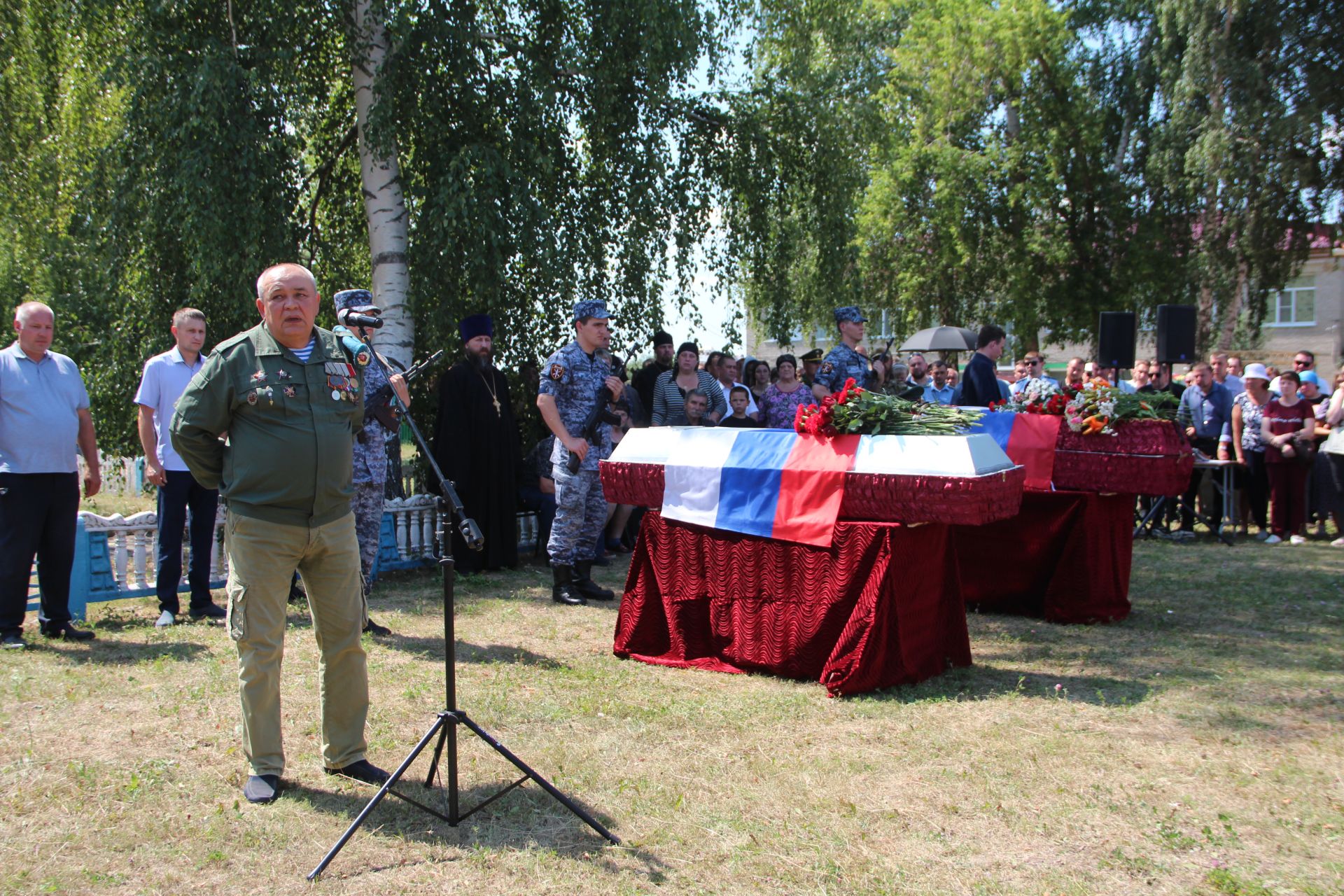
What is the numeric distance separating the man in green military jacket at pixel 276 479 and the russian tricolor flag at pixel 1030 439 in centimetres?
456

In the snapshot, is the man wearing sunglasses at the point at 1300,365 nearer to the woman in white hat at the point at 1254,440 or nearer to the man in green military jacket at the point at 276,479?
the woman in white hat at the point at 1254,440

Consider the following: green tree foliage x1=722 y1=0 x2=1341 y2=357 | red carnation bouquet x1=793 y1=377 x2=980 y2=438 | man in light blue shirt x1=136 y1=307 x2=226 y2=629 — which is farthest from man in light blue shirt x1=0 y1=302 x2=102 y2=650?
green tree foliage x1=722 y1=0 x2=1341 y2=357

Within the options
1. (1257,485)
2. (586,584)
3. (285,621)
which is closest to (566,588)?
(586,584)

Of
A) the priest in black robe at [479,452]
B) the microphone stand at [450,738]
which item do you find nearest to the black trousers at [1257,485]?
the priest in black robe at [479,452]

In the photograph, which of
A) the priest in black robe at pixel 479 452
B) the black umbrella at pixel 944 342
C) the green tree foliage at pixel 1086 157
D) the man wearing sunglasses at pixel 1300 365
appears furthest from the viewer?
the green tree foliage at pixel 1086 157

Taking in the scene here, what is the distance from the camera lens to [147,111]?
896 cm

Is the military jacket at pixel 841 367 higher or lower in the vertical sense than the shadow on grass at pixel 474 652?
higher

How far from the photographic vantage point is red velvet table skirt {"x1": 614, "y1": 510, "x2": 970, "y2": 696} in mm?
5336

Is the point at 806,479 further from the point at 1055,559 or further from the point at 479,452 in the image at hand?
the point at 479,452

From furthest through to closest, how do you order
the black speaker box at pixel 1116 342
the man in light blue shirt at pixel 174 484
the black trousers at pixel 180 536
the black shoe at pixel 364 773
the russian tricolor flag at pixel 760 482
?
the black speaker box at pixel 1116 342 → the black trousers at pixel 180 536 → the man in light blue shirt at pixel 174 484 → the russian tricolor flag at pixel 760 482 → the black shoe at pixel 364 773

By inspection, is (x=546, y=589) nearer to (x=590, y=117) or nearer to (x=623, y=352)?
(x=623, y=352)

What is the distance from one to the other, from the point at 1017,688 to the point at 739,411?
16.4 ft

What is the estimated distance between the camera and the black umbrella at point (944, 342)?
19.0m

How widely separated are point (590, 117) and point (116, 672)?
6561 millimetres
